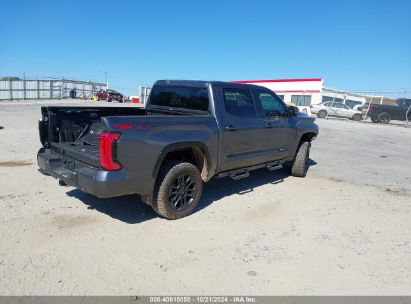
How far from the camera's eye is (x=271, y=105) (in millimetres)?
6504

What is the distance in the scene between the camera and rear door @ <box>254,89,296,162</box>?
624 centimetres

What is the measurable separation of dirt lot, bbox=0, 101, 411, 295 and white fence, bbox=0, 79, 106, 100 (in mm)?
37136

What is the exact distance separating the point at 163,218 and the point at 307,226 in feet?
6.33

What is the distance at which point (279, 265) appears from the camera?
12.2ft

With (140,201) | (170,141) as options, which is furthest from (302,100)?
(170,141)

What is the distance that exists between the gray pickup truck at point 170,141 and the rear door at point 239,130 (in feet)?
0.05

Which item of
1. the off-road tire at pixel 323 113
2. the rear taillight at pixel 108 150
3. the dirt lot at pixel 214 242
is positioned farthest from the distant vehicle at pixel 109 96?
the rear taillight at pixel 108 150

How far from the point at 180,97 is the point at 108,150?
221 centimetres

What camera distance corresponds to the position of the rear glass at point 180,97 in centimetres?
546

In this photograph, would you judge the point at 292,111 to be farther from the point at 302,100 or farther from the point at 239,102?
the point at 302,100

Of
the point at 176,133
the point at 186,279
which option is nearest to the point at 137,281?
the point at 186,279

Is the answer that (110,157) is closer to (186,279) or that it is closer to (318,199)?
(186,279)

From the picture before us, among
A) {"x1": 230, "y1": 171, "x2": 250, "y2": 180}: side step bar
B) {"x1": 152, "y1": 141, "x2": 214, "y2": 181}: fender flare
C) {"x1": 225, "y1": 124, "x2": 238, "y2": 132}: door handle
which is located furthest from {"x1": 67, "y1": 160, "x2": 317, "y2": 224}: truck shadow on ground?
{"x1": 225, "y1": 124, "x2": 238, "y2": 132}: door handle

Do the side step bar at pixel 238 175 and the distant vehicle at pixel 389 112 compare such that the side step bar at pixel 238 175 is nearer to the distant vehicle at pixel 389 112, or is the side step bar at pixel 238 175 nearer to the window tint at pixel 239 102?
the window tint at pixel 239 102
